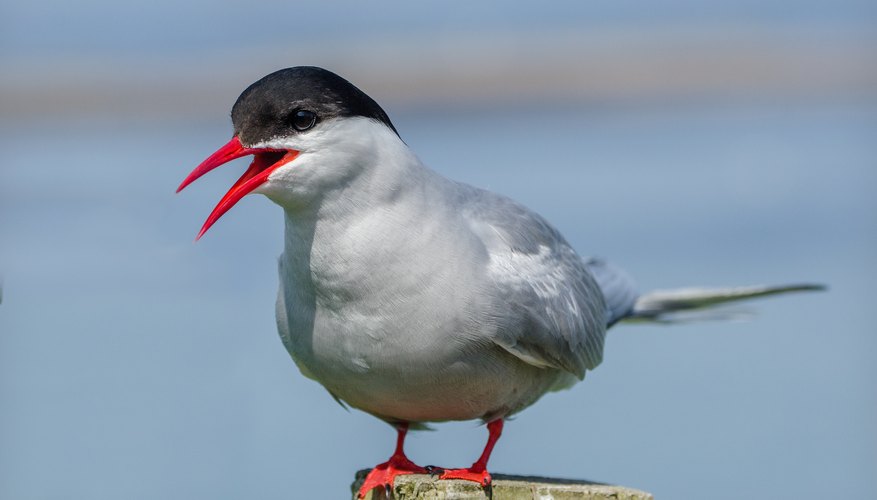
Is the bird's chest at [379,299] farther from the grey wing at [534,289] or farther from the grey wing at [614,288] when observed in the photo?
the grey wing at [614,288]

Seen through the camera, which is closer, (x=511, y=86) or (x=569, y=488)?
(x=569, y=488)

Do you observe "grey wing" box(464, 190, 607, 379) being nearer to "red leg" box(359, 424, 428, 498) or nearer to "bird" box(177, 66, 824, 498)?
"bird" box(177, 66, 824, 498)

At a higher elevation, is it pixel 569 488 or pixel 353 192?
pixel 353 192

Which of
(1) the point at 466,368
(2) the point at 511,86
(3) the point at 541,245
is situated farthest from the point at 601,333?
(2) the point at 511,86

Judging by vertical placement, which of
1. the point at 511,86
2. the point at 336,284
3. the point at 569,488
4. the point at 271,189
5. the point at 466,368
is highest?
the point at 511,86

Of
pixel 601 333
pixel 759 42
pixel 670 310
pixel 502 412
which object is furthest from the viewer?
pixel 759 42

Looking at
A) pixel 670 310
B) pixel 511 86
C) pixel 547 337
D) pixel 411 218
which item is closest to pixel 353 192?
pixel 411 218

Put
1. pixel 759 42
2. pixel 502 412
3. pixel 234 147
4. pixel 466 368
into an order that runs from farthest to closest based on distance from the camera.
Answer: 1. pixel 759 42
2. pixel 502 412
3. pixel 466 368
4. pixel 234 147

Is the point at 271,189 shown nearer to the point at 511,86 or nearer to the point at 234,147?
the point at 234,147

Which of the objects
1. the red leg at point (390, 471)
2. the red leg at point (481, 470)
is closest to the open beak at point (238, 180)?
the red leg at point (390, 471)
